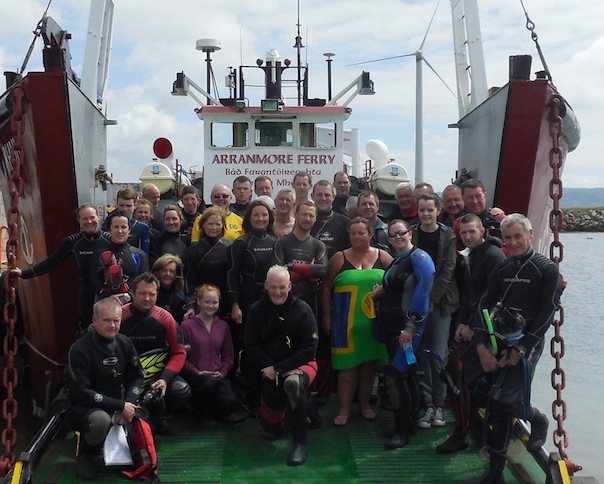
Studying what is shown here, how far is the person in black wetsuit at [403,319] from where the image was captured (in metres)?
4.43

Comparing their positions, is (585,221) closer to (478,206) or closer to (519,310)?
(478,206)

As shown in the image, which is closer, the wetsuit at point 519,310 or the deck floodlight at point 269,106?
the wetsuit at point 519,310

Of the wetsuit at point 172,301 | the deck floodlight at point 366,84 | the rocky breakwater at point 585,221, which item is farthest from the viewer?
the rocky breakwater at point 585,221

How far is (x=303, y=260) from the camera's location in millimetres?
4914

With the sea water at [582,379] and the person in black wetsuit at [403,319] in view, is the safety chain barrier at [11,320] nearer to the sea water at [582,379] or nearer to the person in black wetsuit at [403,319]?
the person in black wetsuit at [403,319]

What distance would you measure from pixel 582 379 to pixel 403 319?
341 inches

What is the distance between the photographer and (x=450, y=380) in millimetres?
5031

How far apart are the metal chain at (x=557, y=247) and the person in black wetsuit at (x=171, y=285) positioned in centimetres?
250

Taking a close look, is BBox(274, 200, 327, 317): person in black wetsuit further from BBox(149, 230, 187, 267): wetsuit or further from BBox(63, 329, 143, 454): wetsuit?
BBox(63, 329, 143, 454): wetsuit

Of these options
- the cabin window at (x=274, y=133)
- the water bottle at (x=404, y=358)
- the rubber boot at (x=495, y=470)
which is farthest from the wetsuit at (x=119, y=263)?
the cabin window at (x=274, y=133)

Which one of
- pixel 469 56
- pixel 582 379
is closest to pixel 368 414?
pixel 469 56

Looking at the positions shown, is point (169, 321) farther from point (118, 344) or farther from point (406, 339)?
point (406, 339)

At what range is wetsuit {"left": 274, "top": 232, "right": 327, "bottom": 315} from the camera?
16.0 ft

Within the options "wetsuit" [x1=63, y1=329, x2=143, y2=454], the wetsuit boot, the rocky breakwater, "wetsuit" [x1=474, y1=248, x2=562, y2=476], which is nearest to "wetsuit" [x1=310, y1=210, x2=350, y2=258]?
the wetsuit boot
